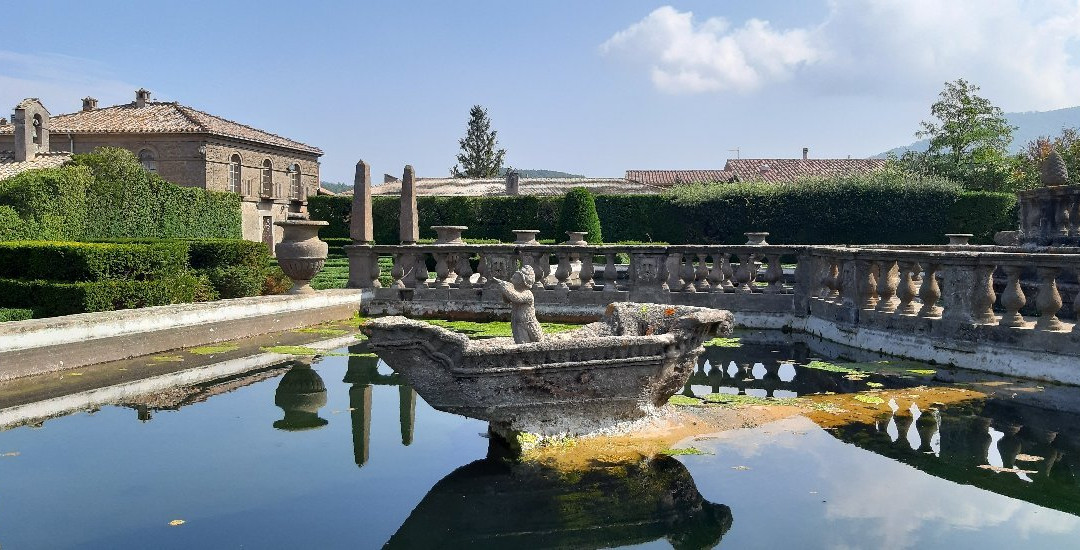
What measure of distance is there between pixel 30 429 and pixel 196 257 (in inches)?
290

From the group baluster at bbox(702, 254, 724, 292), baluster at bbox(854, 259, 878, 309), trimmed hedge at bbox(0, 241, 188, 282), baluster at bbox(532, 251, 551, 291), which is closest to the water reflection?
trimmed hedge at bbox(0, 241, 188, 282)

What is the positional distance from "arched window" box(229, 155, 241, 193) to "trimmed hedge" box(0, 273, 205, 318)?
1315 inches

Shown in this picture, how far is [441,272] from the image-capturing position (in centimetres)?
1470

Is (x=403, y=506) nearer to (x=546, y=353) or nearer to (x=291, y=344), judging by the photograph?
(x=546, y=353)

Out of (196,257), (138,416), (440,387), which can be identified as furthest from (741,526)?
(196,257)

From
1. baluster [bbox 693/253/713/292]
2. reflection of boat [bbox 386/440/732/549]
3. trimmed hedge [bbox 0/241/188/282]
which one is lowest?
reflection of boat [bbox 386/440/732/549]

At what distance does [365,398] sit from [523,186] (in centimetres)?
3763

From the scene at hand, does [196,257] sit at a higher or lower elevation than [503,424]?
higher

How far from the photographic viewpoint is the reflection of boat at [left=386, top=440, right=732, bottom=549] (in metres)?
5.06

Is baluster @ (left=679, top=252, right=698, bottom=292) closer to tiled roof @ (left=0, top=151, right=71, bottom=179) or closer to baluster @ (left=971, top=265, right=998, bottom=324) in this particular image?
baluster @ (left=971, top=265, right=998, bottom=324)

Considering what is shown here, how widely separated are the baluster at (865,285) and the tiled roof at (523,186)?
30.5m

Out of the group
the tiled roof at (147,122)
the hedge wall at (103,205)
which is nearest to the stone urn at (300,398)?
the hedge wall at (103,205)

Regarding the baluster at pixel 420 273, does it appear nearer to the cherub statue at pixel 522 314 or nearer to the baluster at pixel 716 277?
the baluster at pixel 716 277

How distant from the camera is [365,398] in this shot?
8766 mm
